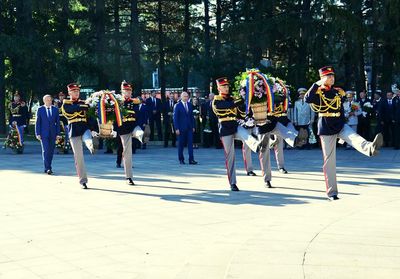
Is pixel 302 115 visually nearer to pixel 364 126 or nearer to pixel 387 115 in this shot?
pixel 364 126

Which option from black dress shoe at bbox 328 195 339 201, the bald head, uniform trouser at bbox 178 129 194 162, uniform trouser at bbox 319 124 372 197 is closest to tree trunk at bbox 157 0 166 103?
the bald head

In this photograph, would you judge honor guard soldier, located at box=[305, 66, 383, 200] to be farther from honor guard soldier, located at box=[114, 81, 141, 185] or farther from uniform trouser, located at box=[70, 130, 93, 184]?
uniform trouser, located at box=[70, 130, 93, 184]

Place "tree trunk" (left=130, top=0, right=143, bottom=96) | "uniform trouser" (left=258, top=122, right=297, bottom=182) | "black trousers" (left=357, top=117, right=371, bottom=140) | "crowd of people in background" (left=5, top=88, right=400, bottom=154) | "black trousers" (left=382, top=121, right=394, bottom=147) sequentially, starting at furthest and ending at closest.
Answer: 1. "tree trunk" (left=130, top=0, right=143, bottom=96)
2. "black trousers" (left=357, top=117, right=371, bottom=140)
3. "black trousers" (left=382, top=121, right=394, bottom=147)
4. "crowd of people in background" (left=5, top=88, right=400, bottom=154)
5. "uniform trouser" (left=258, top=122, right=297, bottom=182)

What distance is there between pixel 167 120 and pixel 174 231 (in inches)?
634

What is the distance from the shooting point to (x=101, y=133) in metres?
13.9

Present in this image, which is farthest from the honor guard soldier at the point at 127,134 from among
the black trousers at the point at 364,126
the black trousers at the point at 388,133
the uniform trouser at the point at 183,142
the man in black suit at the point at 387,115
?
the black trousers at the point at 388,133

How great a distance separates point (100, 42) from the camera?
31938 millimetres

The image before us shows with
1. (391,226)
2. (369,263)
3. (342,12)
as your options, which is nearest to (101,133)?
(391,226)

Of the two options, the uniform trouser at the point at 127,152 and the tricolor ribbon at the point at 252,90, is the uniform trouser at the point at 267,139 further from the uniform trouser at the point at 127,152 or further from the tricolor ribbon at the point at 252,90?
the uniform trouser at the point at 127,152

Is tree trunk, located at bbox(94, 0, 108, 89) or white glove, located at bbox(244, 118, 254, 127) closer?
white glove, located at bbox(244, 118, 254, 127)

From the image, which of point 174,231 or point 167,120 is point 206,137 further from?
point 174,231

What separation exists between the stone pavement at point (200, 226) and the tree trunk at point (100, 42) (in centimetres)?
1600

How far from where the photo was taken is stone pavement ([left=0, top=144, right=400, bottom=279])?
6.93 metres

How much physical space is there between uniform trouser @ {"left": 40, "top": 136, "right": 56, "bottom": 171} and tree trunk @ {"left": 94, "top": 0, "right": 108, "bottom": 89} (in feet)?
47.6
